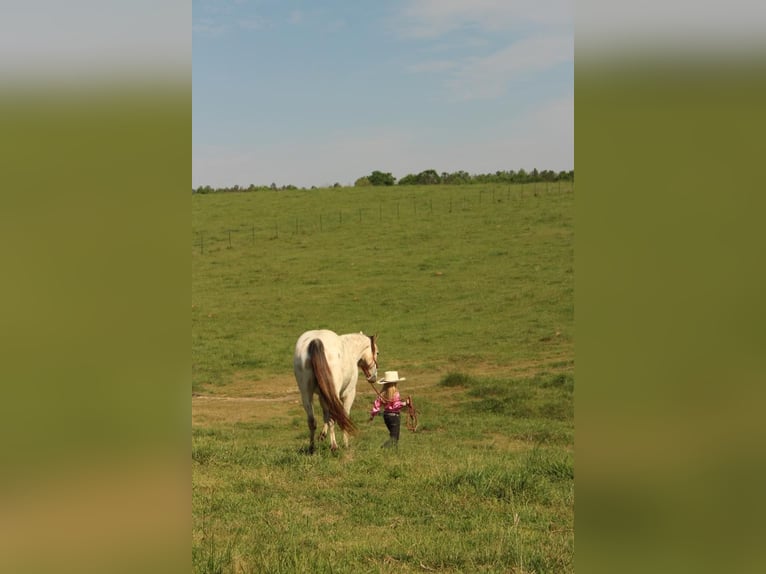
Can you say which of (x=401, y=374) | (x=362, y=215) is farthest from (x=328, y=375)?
(x=362, y=215)

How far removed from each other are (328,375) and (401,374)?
8.55 m

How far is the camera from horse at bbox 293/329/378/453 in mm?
8781

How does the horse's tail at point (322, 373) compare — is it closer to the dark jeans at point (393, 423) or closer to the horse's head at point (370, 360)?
the dark jeans at point (393, 423)

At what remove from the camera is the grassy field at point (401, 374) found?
4594mm

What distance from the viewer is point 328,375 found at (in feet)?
29.6

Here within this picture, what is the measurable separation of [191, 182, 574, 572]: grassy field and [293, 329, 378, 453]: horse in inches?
23.0

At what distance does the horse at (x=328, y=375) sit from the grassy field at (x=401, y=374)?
23.0 inches
